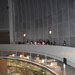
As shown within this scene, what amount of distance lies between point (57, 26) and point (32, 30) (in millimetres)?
6190

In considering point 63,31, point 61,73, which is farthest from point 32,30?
point 61,73

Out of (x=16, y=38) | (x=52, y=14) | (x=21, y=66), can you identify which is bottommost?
(x=21, y=66)

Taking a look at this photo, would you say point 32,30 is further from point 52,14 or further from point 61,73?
point 61,73

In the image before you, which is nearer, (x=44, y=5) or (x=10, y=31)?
(x=44, y=5)

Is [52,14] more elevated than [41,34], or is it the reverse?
[52,14]

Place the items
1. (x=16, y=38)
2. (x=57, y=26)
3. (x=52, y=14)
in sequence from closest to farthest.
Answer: (x=57, y=26), (x=52, y=14), (x=16, y=38)

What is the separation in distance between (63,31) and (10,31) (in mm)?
13214

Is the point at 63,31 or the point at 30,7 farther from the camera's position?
the point at 30,7

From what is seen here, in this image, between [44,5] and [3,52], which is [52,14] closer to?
[44,5]

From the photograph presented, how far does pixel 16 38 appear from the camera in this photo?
91.4 ft

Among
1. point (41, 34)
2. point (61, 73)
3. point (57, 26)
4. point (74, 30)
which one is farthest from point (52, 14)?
point (61, 73)

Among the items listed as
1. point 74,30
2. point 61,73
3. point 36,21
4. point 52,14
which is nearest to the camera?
point 61,73

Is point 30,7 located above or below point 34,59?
above

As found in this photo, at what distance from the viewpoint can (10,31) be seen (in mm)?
28938
